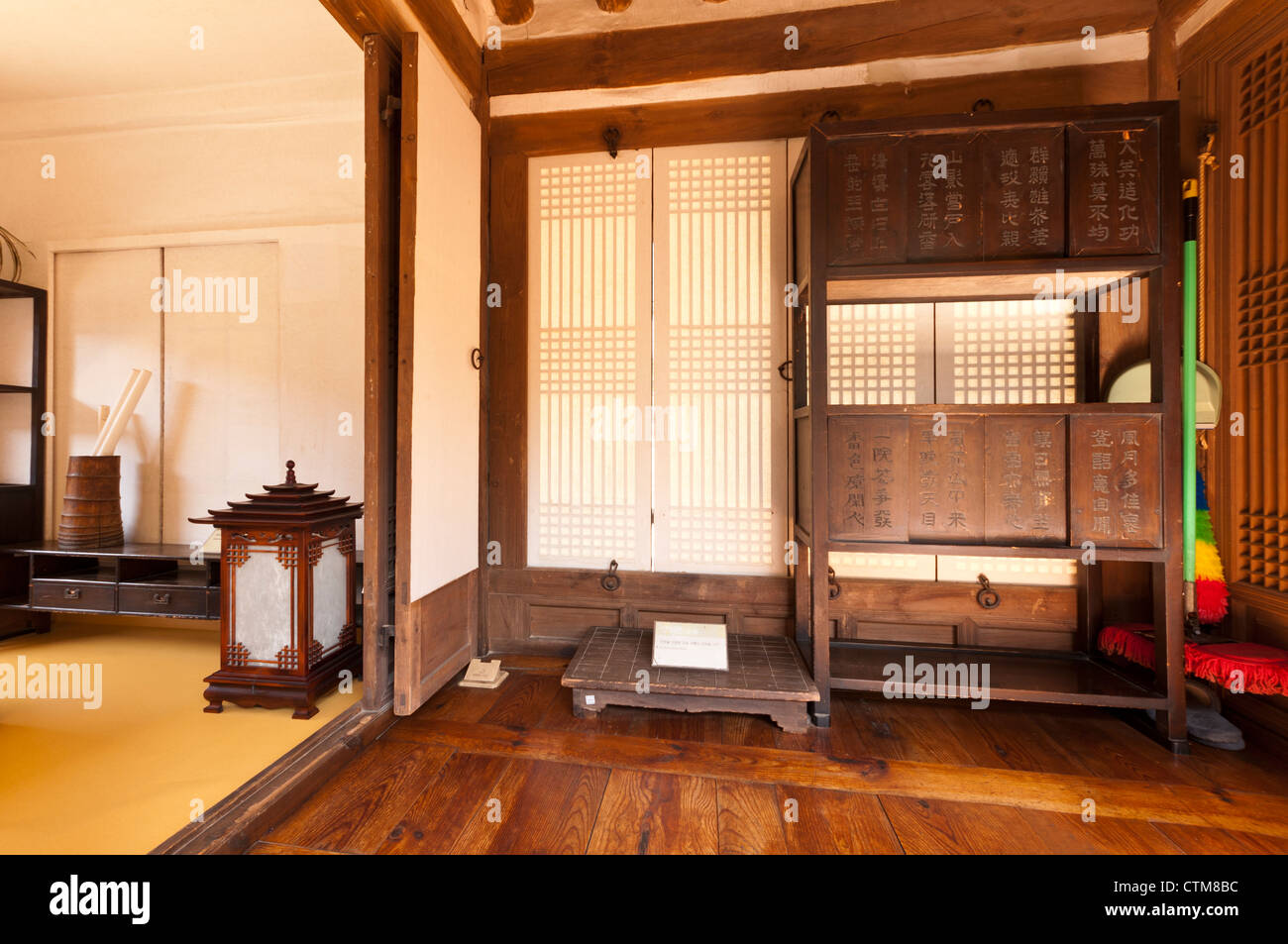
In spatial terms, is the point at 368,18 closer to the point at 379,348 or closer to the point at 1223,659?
the point at 379,348

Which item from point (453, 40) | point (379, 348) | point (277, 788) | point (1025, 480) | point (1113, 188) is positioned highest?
point (453, 40)

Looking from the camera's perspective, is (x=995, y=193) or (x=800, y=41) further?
(x=800, y=41)

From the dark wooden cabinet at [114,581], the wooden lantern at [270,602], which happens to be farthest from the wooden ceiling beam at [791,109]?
the dark wooden cabinet at [114,581]

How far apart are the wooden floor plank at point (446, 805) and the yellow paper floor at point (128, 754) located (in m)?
0.59

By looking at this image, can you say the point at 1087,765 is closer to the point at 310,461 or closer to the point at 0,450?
the point at 310,461

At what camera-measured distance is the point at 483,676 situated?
8.28ft

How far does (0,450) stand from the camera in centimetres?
348

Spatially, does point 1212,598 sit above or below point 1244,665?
above

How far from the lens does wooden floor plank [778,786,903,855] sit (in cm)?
145

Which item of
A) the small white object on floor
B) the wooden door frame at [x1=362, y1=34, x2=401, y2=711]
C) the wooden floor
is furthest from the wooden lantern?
the small white object on floor

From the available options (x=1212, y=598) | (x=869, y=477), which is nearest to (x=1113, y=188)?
(x=869, y=477)

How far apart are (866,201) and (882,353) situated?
71 cm

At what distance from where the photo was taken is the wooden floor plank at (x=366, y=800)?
148 cm

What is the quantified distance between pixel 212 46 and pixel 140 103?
0.94 metres
